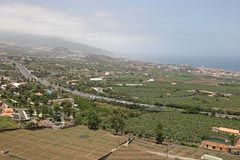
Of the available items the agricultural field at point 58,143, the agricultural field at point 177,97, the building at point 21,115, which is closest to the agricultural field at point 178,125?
the agricultural field at point 58,143

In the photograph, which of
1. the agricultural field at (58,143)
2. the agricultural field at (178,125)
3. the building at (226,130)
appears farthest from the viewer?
the building at (226,130)

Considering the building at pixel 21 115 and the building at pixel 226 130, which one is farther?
the building at pixel 226 130

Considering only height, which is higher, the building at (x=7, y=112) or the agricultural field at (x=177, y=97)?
the agricultural field at (x=177, y=97)

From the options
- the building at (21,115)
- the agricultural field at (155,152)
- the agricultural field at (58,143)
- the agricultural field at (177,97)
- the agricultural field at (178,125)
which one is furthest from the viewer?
the agricultural field at (177,97)

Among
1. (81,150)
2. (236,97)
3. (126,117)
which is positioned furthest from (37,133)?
(236,97)

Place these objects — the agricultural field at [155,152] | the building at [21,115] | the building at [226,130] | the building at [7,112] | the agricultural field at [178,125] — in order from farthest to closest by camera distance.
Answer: the building at [226,130] < the building at [7,112] < the building at [21,115] < the agricultural field at [178,125] < the agricultural field at [155,152]

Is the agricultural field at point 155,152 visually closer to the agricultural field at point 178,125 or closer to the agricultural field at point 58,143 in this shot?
the agricultural field at point 58,143

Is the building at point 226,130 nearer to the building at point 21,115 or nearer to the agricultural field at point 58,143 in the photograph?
the agricultural field at point 58,143

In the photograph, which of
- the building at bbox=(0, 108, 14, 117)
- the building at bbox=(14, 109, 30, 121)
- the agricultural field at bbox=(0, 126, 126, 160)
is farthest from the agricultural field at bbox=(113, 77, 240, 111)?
the agricultural field at bbox=(0, 126, 126, 160)

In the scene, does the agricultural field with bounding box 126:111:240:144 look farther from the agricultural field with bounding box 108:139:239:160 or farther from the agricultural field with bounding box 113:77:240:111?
the agricultural field with bounding box 113:77:240:111

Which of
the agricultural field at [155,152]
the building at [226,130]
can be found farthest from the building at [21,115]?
the building at [226,130]
